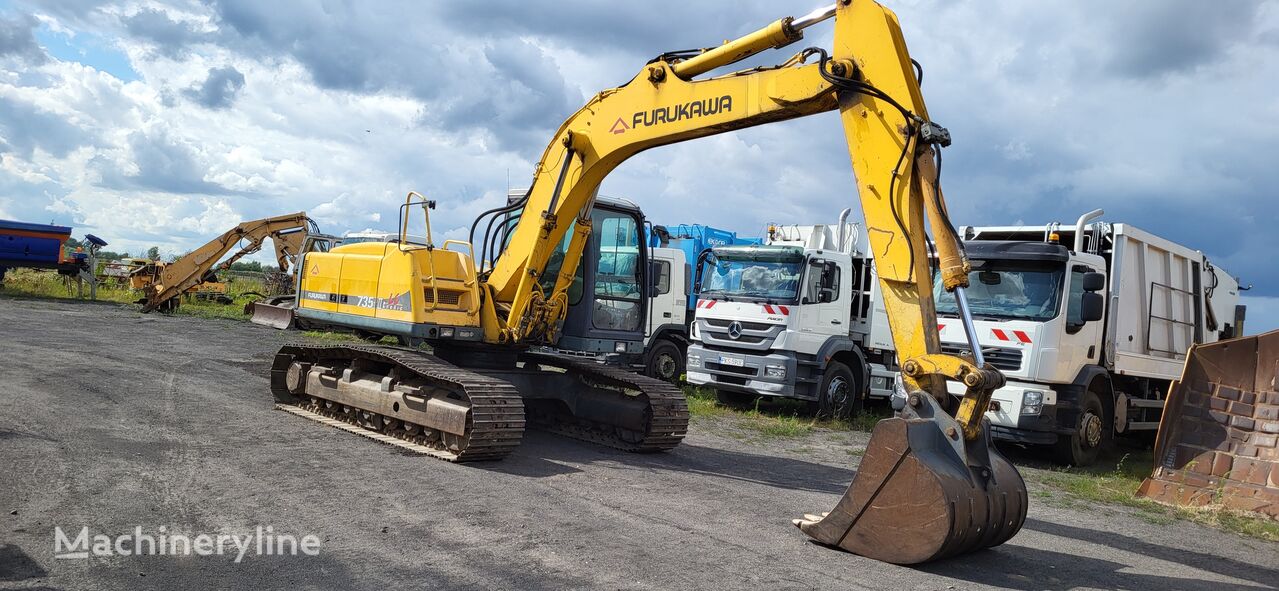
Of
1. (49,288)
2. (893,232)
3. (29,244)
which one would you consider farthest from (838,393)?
(49,288)

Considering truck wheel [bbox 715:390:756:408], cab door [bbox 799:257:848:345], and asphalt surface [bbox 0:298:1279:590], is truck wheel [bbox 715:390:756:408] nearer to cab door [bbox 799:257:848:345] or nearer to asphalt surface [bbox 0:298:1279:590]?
cab door [bbox 799:257:848:345]

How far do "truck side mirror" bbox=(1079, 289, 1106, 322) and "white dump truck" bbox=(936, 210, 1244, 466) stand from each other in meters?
0.01

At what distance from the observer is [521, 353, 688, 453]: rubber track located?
882cm

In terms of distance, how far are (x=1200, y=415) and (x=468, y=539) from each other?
302 inches

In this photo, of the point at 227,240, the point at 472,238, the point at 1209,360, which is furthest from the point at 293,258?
the point at 1209,360

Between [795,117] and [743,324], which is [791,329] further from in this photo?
[795,117]

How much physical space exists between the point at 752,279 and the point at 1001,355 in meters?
4.07

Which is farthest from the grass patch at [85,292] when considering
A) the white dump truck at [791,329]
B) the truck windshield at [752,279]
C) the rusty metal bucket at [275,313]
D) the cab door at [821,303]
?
the cab door at [821,303]

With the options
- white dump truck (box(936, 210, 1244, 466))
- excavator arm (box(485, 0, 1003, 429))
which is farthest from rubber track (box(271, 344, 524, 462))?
white dump truck (box(936, 210, 1244, 466))

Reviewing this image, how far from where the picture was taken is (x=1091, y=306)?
401 inches

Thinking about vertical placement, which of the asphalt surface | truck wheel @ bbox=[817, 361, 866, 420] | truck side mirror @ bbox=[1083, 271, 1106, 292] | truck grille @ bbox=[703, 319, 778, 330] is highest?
truck side mirror @ bbox=[1083, 271, 1106, 292]

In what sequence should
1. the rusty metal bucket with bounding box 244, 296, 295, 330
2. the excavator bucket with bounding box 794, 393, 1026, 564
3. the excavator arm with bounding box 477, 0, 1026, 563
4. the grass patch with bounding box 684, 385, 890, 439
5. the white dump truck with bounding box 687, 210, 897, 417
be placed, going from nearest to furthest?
the excavator bucket with bounding box 794, 393, 1026, 564 → the excavator arm with bounding box 477, 0, 1026, 563 → the grass patch with bounding box 684, 385, 890, 439 → the white dump truck with bounding box 687, 210, 897, 417 → the rusty metal bucket with bounding box 244, 296, 295, 330

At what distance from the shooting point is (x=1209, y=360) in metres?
8.98

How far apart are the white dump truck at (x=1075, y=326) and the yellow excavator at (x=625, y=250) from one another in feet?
14.1
